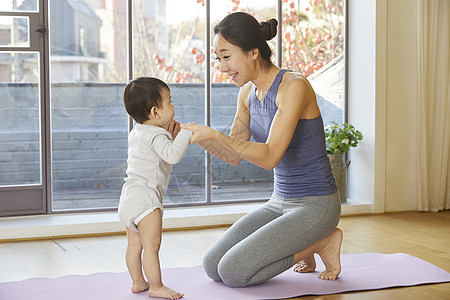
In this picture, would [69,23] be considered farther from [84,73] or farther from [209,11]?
[209,11]

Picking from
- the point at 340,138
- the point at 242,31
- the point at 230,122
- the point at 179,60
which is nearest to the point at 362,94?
the point at 340,138

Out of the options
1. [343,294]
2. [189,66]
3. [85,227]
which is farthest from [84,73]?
[343,294]

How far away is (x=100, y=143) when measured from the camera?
4.47 m

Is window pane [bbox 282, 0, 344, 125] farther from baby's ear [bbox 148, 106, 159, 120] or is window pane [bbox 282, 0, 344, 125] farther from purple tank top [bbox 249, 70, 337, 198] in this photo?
baby's ear [bbox 148, 106, 159, 120]

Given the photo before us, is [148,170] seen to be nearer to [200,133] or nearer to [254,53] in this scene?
[200,133]

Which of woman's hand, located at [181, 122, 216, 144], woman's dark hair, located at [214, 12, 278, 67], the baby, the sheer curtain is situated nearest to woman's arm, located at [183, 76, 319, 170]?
woman's hand, located at [181, 122, 216, 144]

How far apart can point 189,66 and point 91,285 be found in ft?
7.68

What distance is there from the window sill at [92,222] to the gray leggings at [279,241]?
1.58m

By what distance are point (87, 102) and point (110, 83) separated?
22 cm

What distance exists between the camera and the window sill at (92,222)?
392cm

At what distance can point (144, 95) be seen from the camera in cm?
242

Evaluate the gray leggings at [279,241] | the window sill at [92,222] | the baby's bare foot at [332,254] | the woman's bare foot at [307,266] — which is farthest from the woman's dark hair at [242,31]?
the window sill at [92,222]

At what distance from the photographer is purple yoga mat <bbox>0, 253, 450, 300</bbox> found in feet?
8.39

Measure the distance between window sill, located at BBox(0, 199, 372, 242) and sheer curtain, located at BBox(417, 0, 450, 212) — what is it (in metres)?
0.77
